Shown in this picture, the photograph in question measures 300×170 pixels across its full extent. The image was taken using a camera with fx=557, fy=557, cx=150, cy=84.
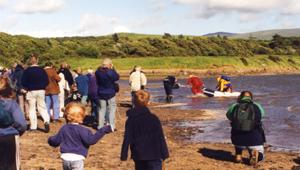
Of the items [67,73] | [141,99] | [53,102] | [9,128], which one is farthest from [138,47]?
[141,99]

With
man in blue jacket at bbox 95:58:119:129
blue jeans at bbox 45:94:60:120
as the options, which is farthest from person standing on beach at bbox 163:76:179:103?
man in blue jacket at bbox 95:58:119:129

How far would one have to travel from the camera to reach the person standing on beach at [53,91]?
674 inches

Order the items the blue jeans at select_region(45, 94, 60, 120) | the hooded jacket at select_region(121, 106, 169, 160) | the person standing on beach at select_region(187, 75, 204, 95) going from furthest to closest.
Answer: the person standing on beach at select_region(187, 75, 204, 95), the blue jeans at select_region(45, 94, 60, 120), the hooded jacket at select_region(121, 106, 169, 160)

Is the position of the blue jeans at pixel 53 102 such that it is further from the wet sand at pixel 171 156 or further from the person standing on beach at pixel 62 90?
the person standing on beach at pixel 62 90

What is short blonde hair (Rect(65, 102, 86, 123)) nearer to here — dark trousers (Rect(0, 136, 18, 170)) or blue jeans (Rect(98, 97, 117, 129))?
dark trousers (Rect(0, 136, 18, 170))

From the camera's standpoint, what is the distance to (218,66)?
84.4 meters

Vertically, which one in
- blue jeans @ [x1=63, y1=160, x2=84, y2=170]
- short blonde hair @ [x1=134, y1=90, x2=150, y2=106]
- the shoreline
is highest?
short blonde hair @ [x1=134, y1=90, x2=150, y2=106]

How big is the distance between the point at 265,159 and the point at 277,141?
11.8ft

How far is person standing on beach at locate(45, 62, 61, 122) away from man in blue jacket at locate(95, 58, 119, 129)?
2047mm

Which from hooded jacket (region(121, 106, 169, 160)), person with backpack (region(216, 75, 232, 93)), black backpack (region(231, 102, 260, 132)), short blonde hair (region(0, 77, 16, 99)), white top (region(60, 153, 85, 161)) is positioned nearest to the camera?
white top (region(60, 153, 85, 161))

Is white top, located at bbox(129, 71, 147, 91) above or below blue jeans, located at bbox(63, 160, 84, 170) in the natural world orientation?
above

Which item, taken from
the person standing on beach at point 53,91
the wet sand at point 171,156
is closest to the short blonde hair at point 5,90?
the wet sand at point 171,156

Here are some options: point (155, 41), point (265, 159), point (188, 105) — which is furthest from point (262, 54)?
point (265, 159)

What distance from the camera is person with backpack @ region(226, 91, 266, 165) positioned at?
1201 cm
